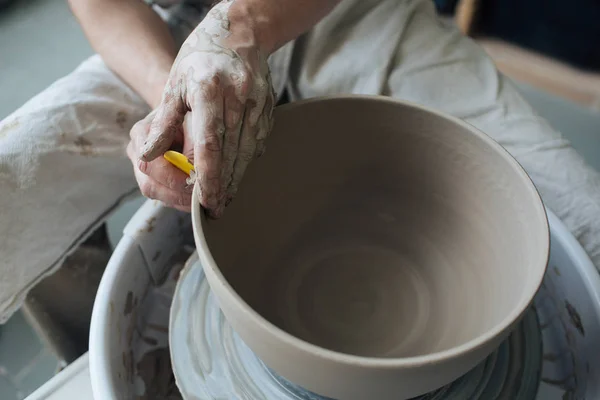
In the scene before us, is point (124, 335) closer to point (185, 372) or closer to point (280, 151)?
point (185, 372)

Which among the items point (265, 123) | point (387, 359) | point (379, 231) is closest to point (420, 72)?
point (379, 231)

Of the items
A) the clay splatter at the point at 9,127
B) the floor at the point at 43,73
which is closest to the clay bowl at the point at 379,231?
the clay splatter at the point at 9,127

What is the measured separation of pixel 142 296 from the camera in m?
0.83

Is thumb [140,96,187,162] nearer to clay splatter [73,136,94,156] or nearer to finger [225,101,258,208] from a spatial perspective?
finger [225,101,258,208]

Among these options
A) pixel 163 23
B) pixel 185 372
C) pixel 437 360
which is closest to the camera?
pixel 437 360

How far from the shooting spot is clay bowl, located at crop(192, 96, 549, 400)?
0.71 metres

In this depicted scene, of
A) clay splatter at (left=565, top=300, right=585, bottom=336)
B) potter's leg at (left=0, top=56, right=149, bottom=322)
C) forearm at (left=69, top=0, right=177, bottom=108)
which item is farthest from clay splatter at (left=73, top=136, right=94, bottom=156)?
clay splatter at (left=565, top=300, right=585, bottom=336)

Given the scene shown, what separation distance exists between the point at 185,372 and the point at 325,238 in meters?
0.31

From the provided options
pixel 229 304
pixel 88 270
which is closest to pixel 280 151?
pixel 229 304

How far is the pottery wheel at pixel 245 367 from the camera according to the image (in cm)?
69

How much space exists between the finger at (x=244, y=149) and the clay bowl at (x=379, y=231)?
64 millimetres

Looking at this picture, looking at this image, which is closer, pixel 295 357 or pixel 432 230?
pixel 295 357

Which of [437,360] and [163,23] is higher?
[163,23]

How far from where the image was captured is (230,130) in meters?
0.63
